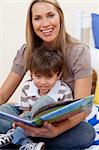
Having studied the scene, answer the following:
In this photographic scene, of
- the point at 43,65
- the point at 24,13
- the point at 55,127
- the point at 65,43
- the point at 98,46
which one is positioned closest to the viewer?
the point at 55,127

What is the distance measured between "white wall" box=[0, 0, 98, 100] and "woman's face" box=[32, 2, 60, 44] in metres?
0.82

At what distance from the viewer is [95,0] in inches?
98.0

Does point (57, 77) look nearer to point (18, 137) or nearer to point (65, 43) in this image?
point (65, 43)

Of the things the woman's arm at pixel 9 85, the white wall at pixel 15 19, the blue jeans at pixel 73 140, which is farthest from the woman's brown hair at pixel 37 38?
the white wall at pixel 15 19

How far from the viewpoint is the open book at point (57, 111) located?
46.5 inches

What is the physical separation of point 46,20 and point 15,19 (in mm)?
882

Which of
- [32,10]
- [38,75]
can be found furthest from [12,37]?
[38,75]

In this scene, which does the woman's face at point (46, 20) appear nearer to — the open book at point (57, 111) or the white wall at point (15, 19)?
the open book at point (57, 111)

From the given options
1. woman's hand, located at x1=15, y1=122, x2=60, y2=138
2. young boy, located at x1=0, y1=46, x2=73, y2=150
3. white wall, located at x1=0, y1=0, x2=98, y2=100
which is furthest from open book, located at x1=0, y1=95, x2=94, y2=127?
white wall, located at x1=0, y1=0, x2=98, y2=100

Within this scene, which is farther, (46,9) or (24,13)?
(24,13)

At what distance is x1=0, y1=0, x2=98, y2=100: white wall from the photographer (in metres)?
2.46

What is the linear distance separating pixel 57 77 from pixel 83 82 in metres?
0.13

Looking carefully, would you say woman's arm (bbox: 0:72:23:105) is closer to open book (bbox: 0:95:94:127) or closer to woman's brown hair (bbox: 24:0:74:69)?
woman's brown hair (bbox: 24:0:74:69)

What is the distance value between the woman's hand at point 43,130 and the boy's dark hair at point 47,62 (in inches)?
12.3
